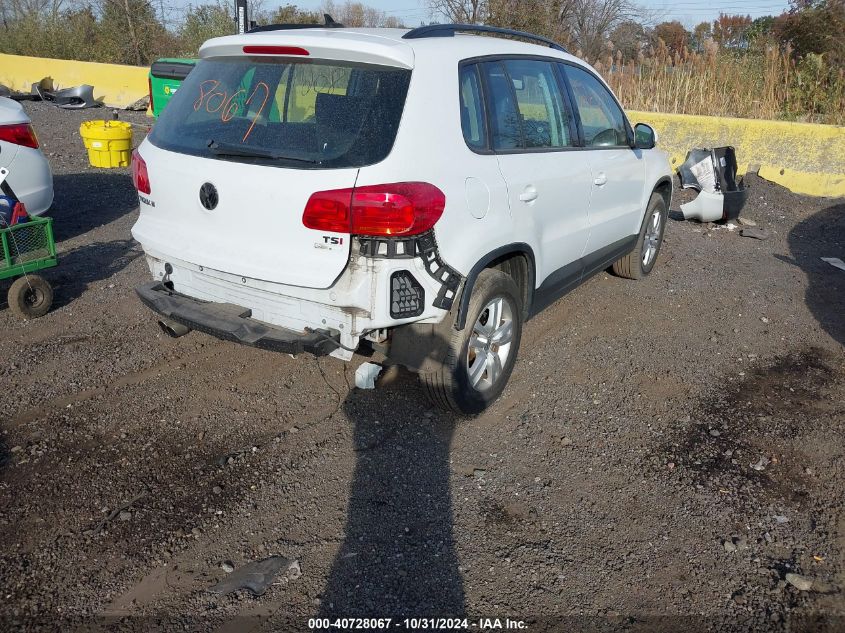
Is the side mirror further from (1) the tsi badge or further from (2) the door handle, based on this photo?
(1) the tsi badge

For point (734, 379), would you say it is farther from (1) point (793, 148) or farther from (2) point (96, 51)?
(2) point (96, 51)

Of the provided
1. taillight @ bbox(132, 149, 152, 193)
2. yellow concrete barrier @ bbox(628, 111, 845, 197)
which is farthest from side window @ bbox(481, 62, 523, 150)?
yellow concrete barrier @ bbox(628, 111, 845, 197)

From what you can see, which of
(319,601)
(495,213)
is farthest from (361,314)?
(319,601)

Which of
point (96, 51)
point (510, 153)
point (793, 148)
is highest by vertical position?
point (96, 51)

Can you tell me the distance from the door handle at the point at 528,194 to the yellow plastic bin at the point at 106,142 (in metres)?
8.01

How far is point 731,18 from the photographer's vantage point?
30188mm

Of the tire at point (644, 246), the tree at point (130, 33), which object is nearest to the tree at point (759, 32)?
the tire at point (644, 246)

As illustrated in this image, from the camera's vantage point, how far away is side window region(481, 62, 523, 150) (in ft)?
12.9

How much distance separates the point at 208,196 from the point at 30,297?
2.45 metres

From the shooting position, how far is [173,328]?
462 cm

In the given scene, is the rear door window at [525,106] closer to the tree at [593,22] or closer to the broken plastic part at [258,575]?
the broken plastic part at [258,575]

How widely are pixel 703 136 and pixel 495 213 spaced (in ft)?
28.1

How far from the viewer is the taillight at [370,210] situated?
3.21 metres

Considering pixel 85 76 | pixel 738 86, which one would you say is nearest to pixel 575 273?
pixel 738 86
